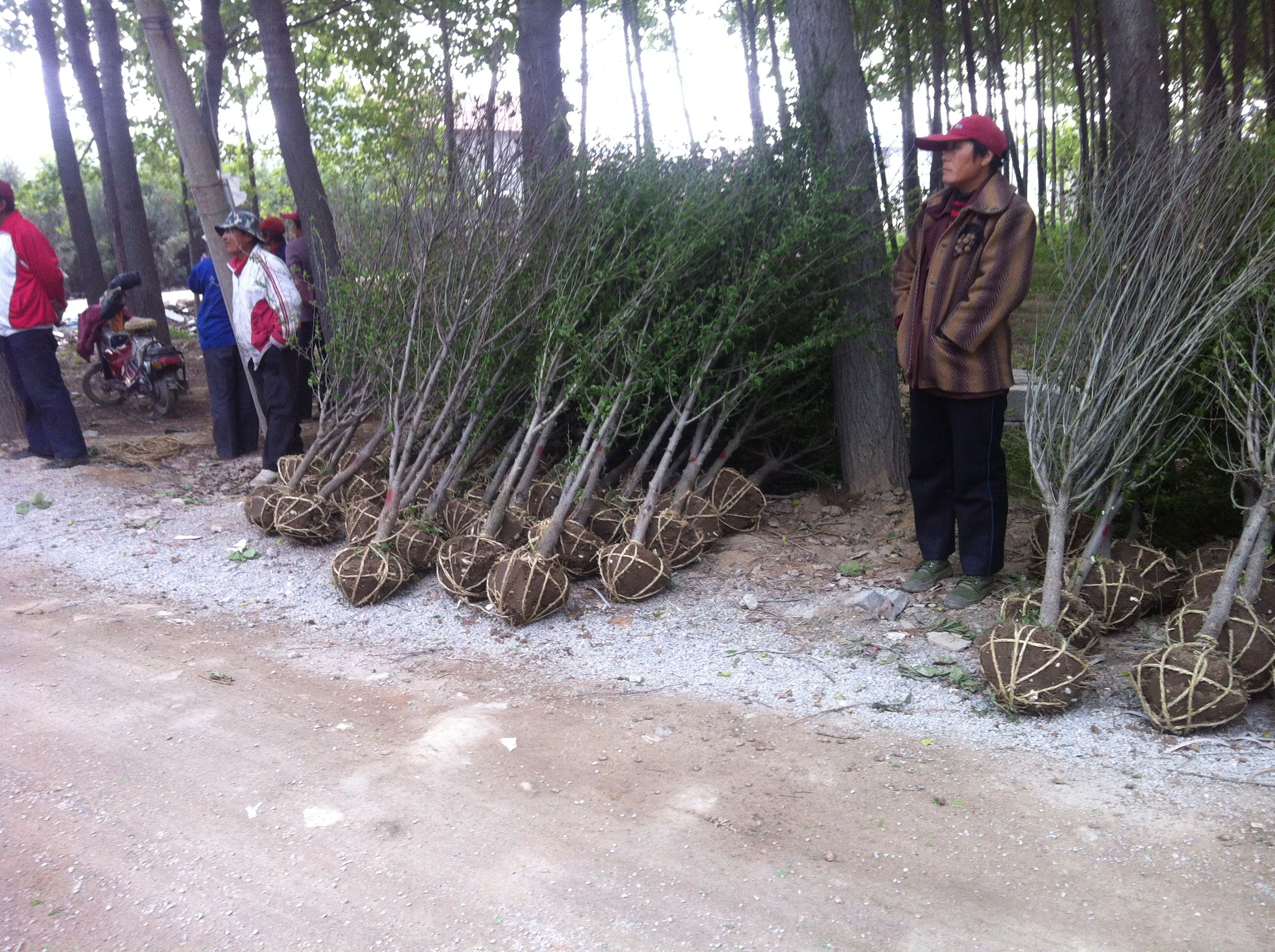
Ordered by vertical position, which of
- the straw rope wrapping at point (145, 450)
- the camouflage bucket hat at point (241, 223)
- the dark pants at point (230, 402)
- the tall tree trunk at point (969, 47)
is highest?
the tall tree trunk at point (969, 47)

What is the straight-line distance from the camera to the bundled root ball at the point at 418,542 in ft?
17.0

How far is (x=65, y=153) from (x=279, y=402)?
771cm

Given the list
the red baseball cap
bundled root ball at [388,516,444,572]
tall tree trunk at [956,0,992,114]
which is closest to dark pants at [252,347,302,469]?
bundled root ball at [388,516,444,572]

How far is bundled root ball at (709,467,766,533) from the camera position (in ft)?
18.5

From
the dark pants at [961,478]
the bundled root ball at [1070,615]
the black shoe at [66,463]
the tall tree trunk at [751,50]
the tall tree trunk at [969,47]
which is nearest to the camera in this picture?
the bundled root ball at [1070,615]

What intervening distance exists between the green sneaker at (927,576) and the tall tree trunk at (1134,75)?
2.18 meters

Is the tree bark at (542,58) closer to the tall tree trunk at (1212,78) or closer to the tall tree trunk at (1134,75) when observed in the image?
the tall tree trunk at (1134,75)

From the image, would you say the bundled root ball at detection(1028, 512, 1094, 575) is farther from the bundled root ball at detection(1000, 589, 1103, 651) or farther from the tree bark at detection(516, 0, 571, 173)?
the tree bark at detection(516, 0, 571, 173)

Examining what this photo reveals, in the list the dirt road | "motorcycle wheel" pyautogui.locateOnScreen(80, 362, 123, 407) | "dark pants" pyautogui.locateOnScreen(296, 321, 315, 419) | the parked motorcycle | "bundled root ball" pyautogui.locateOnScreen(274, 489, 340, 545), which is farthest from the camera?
"motorcycle wheel" pyautogui.locateOnScreen(80, 362, 123, 407)

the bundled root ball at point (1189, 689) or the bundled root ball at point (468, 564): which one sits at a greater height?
the bundled root ball at point (468, 564)

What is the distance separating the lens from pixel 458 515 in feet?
18.1

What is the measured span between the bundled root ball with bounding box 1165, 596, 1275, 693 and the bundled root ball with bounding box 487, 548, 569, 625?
2.47 metres

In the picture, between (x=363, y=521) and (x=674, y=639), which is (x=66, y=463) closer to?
(x=363, y=521)

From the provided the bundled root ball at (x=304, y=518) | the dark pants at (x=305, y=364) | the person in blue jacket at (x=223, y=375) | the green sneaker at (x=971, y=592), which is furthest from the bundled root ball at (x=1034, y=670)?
the person in blue jacket at (x=223, y=375)
